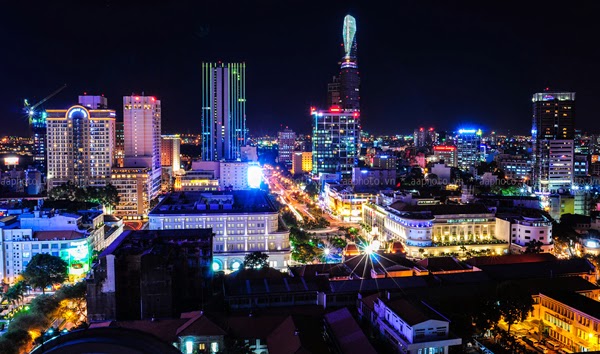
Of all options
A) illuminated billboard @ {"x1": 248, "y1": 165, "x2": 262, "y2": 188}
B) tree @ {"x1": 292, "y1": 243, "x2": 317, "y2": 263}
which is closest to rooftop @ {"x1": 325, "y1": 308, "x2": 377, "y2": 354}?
tree @ {"x1": 292, "y1": 243, "x2": 317, "y2": 263}

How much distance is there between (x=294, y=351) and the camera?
504 inches

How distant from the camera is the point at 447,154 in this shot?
247ft

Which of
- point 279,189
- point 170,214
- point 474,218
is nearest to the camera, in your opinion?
point 170,214

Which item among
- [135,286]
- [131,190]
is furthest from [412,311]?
[131,190]

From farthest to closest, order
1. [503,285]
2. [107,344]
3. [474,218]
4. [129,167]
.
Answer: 1. [129,167]
2. [474,218]
3. [503,285]
4. [107,344]

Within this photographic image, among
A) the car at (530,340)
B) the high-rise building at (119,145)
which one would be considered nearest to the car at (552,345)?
the car at (530,340)

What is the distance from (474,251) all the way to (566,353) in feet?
41.0

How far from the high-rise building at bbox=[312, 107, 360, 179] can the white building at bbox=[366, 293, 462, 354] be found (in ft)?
154

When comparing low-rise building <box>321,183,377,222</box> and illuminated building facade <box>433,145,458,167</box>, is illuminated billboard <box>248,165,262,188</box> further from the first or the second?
illuminated building facade <box>433,145,458,167</box>

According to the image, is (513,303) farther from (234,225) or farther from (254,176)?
(254,176)

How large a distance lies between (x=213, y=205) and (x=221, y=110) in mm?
37078

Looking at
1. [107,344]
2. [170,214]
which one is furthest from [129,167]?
[107,344]

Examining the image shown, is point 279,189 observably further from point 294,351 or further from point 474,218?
point 294,351

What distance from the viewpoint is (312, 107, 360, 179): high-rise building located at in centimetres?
6153
